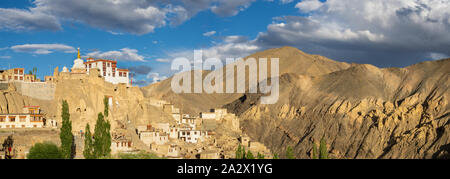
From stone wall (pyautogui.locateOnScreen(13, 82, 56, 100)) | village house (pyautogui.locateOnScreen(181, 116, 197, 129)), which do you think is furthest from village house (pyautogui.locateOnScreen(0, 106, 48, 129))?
village house (pyautogui.locateOnScreen(181, 116, 197, 129))

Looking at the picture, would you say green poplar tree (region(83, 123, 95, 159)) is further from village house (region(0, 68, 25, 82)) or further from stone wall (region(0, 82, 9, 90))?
village house (region(0, 68, 25, 82))

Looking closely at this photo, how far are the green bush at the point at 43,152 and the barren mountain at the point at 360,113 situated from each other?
5957 centimetres

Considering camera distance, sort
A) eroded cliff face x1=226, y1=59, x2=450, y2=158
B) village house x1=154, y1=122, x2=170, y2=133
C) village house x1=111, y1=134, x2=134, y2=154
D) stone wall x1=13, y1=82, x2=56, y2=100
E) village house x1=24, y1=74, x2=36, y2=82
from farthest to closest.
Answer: eroded cliff face x1=226, y1=59, x2=450, y2=158, village house x1=24, y1=74, x2=36, y2=82, village house x1=154, y1=122, x2=170, y2=133, stone wall x1=13, y1=82, x2=56, y2=100, village house x1=111, y1=134, x2=134, y2=154

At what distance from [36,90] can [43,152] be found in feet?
93.1

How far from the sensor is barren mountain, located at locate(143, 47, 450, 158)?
296ft

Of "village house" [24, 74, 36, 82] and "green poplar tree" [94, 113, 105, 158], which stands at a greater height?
"village house" [24, 74, 36, 82]

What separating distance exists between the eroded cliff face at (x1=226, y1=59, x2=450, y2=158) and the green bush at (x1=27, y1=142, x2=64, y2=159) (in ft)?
196

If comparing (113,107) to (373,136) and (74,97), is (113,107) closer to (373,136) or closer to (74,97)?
(74,97)

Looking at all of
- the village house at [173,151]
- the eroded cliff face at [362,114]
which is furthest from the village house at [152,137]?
the eroded cliff face at [362,114]

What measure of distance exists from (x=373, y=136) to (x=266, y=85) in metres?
46.2

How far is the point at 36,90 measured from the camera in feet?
241

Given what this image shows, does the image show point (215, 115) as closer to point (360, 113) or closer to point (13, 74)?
point (360, 113)

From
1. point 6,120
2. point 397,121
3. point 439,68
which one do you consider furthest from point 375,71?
point 6,120
